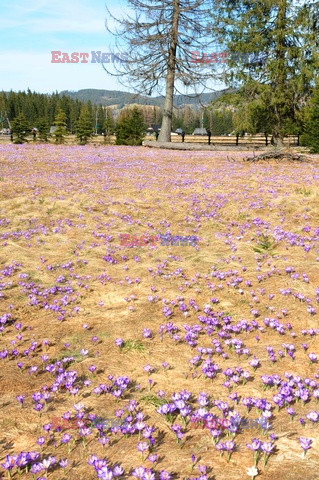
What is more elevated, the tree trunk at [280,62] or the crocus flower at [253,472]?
the tree trunk at [280,62]

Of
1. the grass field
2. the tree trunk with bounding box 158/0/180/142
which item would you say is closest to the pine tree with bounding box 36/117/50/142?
the tree trunk with bounding box 158/0/180/142

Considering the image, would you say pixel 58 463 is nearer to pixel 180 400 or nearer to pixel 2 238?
pixel 180 400

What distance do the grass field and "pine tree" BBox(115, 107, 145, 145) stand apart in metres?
28.1

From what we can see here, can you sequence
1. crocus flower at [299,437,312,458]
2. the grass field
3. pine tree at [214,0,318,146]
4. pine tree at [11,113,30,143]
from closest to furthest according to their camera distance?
1. crocus flower at [299,437,312,458]
2. the grass field
3. pine tree at [214,0,318,146]
4. pine tree at [11,113,30,143]

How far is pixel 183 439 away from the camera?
3000 mm

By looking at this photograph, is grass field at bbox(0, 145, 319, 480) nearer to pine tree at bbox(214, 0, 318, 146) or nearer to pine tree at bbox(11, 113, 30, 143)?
pine tree at bbox(214, 0, 318, 146)

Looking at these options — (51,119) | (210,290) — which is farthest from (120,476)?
(51,119)

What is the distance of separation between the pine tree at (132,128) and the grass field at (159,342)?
2812cm

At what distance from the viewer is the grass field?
2844 mm

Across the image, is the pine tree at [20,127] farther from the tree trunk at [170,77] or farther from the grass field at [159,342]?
the grass field at [159,342]

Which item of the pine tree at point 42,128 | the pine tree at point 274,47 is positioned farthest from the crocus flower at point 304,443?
the pine tree at point 42,128

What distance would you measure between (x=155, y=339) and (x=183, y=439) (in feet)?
5.87

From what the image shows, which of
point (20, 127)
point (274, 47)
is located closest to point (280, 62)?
point (274, 47)

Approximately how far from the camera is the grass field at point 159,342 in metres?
2.84
